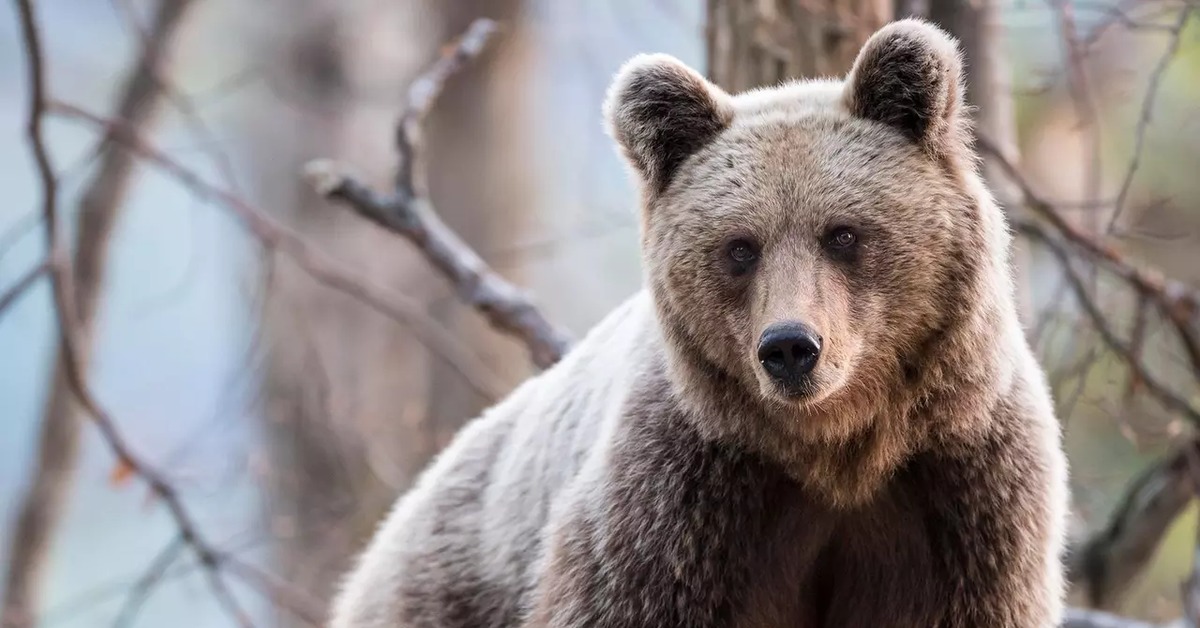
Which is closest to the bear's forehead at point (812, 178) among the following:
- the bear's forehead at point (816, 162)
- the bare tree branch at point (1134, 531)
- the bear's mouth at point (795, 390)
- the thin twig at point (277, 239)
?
the bear's forehead at point (816, 162)

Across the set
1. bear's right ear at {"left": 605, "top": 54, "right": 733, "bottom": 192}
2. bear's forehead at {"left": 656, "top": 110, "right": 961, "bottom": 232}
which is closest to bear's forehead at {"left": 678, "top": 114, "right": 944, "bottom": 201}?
bear's forehead at {"left": 656, "top": 110, "right": 961, "bottom": 232}

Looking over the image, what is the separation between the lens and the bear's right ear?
3.47 m

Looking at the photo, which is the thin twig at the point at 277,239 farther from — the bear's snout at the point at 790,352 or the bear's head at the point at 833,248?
the bear's snout at the point at 790,352

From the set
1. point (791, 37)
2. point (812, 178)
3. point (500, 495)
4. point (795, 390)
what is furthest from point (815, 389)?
point (791, 37)

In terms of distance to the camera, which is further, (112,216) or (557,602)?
(112,216)

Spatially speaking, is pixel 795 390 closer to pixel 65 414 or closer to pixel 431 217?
pixel 431 217

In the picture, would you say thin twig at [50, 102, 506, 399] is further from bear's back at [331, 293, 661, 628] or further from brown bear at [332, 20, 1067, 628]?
brown bear at [332, 20, 1067, 628]

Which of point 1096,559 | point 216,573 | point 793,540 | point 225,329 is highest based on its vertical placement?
point 225,329

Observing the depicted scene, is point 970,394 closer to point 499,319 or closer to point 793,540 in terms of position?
point 793,540

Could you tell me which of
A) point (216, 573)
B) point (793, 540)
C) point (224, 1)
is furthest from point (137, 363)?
point (793, 540)

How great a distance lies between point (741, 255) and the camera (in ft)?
10.8

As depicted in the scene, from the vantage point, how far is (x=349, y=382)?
9250mm

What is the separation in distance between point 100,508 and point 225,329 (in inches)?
123

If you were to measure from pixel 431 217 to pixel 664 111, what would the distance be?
211 centimetres
